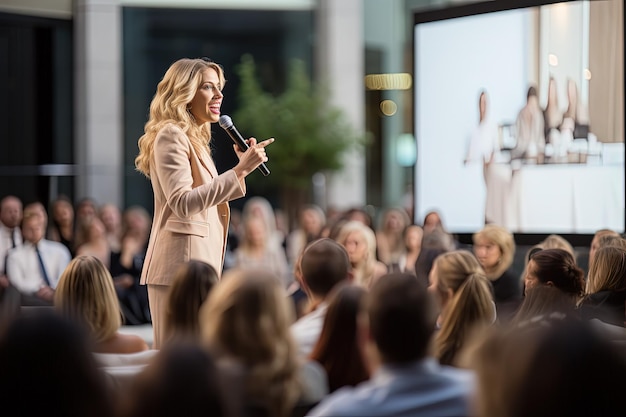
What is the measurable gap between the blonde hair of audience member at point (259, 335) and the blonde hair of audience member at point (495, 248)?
4367 millimetres

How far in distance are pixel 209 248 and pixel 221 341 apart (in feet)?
5.95

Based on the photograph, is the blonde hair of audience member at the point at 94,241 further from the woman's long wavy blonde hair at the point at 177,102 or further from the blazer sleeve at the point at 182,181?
the blazer sleeve at the point at 182,181

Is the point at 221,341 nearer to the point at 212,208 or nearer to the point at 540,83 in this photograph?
the point at 212,208

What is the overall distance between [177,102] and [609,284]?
7.42ft

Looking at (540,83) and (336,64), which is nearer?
(540,83)

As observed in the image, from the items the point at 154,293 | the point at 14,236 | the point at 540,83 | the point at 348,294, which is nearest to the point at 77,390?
the point at 348,294

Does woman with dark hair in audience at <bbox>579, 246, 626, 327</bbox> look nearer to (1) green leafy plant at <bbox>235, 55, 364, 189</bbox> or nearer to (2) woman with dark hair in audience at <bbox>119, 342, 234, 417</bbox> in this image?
(2) woman with dark hair in audience at <bbox>119, 342, 234, 417</bbox>

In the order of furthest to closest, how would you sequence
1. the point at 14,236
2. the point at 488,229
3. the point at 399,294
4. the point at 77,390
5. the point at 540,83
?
the point at 14,236
the point at 540,83
the point at 488,229
the point at 399,294
the point at 77,390

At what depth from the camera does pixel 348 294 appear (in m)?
3.46

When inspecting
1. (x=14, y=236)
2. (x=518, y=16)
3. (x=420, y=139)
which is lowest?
(x=14, y=236)

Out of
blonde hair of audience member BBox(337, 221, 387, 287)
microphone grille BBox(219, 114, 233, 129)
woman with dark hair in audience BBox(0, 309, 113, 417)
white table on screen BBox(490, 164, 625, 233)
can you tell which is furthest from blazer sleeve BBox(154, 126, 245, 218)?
white table on screen BBox(490, 164, 625, 233)

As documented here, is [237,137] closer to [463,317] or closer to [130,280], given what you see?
[463,317]

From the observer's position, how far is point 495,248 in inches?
283

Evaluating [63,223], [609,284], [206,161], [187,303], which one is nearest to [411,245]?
[63,223]
